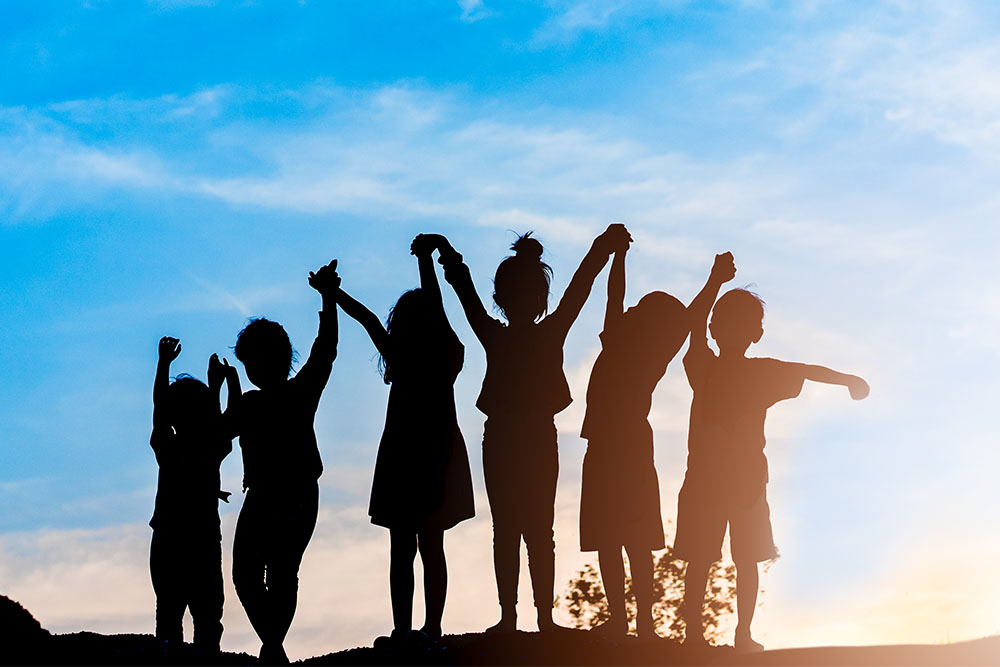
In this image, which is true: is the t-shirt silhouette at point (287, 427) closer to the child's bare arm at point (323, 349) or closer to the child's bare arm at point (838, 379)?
the child's bare arm at point (323, 349)

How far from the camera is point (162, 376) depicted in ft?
36.5

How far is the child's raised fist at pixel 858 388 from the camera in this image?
10734mm

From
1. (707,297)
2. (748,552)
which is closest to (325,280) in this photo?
(707,297)

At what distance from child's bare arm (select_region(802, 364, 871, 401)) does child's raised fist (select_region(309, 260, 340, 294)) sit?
166 inches

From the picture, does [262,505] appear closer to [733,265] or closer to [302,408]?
[302,408]

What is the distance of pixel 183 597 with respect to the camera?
38.3 ft

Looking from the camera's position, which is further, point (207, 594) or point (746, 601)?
point (207, 594)

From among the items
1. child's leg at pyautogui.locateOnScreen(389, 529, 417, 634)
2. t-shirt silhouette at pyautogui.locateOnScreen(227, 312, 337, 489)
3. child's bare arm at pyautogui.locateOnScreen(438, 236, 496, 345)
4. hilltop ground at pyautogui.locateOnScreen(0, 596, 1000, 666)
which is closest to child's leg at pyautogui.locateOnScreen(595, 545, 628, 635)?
hilltop ground at pyautogui.locateOnScreen(0, 596, 1000, 666)

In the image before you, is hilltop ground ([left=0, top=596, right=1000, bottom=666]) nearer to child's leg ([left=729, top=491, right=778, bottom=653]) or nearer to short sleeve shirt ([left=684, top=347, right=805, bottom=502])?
child's leg ([left=729, top=491, right=778, bottom=653])

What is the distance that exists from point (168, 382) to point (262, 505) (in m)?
2.09

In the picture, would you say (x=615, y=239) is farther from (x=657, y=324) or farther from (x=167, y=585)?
(x=167, y=585)

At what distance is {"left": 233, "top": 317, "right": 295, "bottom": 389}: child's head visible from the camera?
1002 cm

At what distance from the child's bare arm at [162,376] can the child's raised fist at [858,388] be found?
6.01m

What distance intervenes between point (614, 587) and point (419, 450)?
2.10 metres
